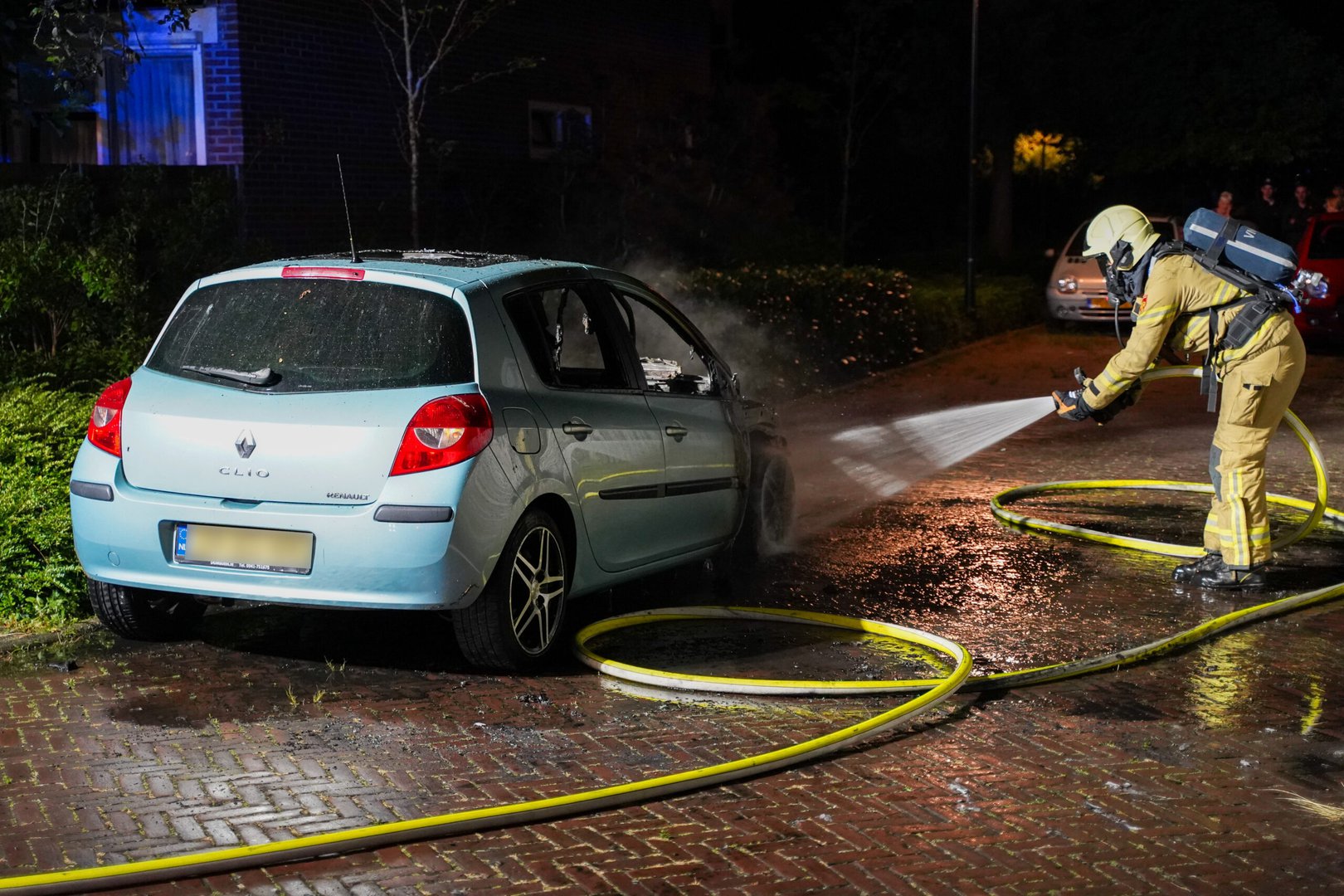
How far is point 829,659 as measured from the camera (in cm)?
698

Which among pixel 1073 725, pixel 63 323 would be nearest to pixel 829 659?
pixel 1073 725

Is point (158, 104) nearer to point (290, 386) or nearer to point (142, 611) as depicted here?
point (142, 611)

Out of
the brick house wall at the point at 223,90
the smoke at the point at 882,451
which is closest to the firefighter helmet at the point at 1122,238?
the smoke at the point at 882,451


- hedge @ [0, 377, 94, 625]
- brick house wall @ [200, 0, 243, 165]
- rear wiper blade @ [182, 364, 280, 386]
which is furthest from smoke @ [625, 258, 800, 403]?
rear wiper blade @ [182, 364, 280, 386]

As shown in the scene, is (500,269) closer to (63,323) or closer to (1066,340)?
(63,323)

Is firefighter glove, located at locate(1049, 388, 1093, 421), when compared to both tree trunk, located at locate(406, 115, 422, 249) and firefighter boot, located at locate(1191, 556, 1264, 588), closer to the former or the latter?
firefighter boot, located at locate(1191, 556, 1264, 588)

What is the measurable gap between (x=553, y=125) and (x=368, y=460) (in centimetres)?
1666

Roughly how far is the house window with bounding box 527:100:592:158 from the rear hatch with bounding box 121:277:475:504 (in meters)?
14.8

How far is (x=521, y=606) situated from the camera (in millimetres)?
6613

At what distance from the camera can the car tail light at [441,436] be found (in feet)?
20.2

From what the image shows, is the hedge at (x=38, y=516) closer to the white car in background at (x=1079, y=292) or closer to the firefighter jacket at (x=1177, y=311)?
the firefighter jacket at (x=1177, y=311)

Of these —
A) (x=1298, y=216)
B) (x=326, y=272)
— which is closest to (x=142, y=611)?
(x=326, y=272)

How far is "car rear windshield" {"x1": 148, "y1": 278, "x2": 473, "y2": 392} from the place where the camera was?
21.0ft

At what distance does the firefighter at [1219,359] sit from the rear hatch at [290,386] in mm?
3649
